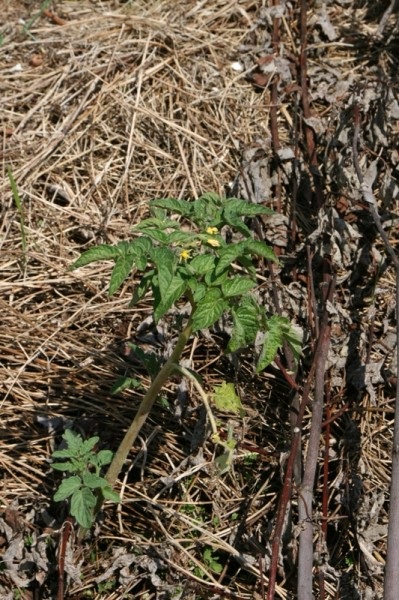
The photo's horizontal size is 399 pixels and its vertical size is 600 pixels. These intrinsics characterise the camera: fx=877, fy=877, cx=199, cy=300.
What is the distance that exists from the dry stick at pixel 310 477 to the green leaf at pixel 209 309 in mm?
733

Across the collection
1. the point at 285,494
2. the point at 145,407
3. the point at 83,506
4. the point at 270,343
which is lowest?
the point at 285,494

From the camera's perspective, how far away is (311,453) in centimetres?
278

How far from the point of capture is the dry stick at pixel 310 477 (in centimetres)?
255

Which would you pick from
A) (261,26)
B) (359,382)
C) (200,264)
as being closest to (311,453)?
(359,382)

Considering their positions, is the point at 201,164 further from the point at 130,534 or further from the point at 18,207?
the point at 130,534

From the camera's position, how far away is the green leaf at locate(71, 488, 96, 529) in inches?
94.3

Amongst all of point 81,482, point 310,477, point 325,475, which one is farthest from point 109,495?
point 325,475

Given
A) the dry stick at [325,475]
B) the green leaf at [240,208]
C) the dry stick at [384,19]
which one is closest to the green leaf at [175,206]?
the green leaf at [240,208]

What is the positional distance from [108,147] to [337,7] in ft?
4.82

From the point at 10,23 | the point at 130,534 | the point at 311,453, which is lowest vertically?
the point at 130,534

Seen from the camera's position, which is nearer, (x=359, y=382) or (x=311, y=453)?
(x=311, y=453)

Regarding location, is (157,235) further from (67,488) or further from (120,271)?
(67,488)

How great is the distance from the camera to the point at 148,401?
2539 millimetres

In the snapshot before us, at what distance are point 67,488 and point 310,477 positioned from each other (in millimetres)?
774
